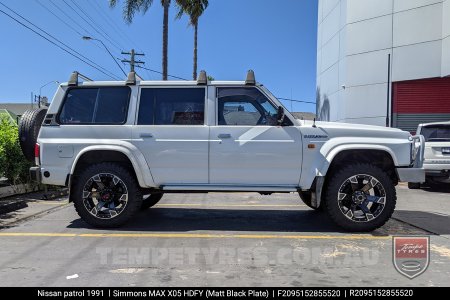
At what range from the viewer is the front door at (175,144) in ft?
19.9

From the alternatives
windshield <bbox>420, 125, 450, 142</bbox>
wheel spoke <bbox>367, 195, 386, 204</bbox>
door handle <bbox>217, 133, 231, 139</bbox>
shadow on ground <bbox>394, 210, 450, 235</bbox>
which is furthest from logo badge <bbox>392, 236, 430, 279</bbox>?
windshield <bbox>420, 125, 450, 142</bbox>

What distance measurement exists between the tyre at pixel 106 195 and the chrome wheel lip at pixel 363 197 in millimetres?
2954

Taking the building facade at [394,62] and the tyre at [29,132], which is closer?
the tyre at [29,132]

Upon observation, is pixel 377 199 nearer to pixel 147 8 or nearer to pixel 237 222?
pixel 237 222

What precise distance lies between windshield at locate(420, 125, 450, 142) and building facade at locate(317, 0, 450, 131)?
704 cm

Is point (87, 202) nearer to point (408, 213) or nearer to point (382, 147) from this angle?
point (382, 147)

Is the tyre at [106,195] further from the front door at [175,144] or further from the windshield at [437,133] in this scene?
the windshield at [437,133]

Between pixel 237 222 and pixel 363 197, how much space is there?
2.01 metres

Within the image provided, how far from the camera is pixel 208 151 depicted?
6.04 metres

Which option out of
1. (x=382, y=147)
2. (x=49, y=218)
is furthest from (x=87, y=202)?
(x=382, y=147)

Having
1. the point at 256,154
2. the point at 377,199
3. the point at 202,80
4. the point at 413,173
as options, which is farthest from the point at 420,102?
the point at 202,80

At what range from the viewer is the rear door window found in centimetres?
625

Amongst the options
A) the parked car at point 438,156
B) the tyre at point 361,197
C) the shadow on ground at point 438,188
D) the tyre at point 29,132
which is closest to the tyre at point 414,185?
the shadow on ground at point 438,188

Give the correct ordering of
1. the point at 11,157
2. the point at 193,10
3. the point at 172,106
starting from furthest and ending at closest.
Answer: the point at 193,10
the point at 11,157
the point at 172,106
